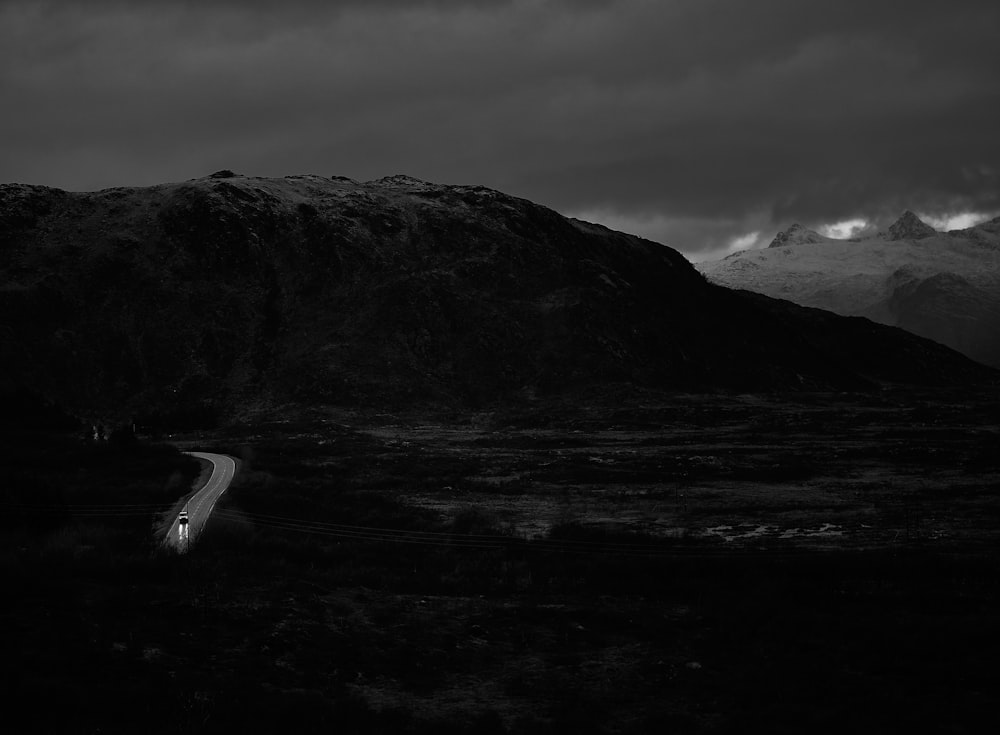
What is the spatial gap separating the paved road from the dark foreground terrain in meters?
0.97

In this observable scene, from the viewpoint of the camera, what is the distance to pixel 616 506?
2009 inches

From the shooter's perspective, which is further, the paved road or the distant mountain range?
the distant mountain range

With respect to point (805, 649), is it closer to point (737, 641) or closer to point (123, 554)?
point (737, 641)

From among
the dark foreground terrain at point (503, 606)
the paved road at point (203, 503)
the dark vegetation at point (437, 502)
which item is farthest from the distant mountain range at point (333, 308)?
the dark foreground terrain at point (503, 606)

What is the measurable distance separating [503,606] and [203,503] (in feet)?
73.7

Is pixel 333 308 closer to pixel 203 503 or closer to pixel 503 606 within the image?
pixel 203 503

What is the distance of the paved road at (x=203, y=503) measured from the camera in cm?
3275

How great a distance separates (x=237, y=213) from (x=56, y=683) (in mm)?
149905

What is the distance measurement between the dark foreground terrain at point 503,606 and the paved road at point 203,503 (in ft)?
3.20

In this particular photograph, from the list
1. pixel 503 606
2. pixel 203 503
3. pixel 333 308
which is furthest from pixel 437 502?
pixel 333 308

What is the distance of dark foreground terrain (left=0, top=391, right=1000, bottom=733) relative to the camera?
714 inches

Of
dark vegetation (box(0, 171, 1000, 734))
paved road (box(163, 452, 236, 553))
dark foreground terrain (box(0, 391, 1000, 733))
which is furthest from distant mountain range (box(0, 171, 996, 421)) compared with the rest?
dark foreground terrain (box(0, 391, 1000, 733))

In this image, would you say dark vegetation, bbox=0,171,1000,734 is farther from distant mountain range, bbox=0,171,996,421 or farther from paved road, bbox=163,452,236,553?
paved road, bbox=163,452,236,553

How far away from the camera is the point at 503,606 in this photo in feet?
92.4
